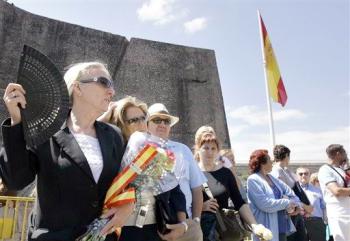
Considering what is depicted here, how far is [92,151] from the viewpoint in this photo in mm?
1711

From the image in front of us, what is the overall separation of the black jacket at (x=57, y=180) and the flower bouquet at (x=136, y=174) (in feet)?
0.16

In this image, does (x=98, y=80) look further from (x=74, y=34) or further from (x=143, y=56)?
(x=143, y=56)

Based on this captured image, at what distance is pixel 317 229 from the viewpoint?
544 centimetres

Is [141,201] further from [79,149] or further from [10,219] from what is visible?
[10,219]

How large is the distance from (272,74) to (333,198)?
608 cm

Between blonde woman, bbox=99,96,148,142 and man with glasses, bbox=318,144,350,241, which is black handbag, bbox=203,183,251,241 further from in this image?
man with glasses, bbox=318,144,350,241

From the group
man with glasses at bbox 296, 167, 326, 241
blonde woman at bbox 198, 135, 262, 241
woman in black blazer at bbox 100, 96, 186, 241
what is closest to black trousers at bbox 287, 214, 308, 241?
man with glasses at bbox 296, 167, 326, 241

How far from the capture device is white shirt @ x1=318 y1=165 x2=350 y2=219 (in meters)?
4.50

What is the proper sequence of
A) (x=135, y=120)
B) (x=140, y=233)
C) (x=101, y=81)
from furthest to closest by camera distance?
1. (x=135, y=120)
2. (x=140, y=233)
3. (x=101, y=81)

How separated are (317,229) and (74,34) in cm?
823

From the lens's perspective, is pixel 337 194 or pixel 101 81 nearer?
pixel 101 81

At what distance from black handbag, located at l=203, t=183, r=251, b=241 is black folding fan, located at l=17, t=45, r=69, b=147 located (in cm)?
189

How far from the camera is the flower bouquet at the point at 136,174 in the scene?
62.8 inches

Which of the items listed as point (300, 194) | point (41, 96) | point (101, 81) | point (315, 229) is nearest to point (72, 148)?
point (41, 96)
